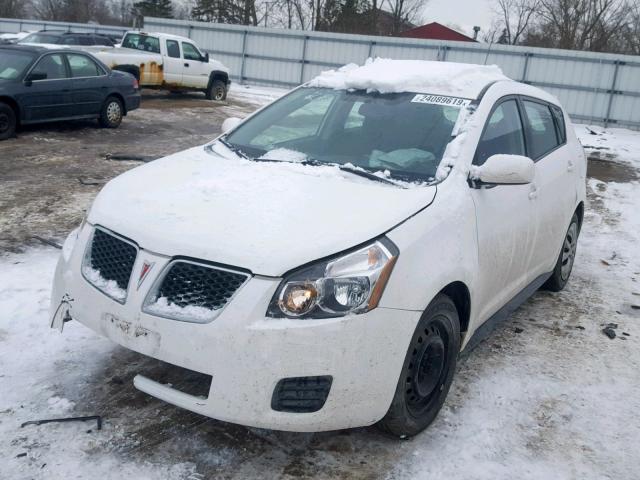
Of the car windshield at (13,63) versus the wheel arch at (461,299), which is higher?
the car windshield at (13,63)

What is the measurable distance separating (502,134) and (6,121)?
8.90m

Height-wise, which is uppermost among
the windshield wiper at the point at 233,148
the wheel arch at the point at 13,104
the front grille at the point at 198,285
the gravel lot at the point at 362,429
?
the windshield wiper at the point at 233,148

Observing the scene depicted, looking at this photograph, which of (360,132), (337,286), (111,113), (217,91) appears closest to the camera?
(337,286)

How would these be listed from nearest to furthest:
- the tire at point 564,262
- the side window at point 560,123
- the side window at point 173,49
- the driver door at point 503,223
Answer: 1. the driver door at point 503,223
2. the side window at point 560,123
3. the tire at point 564,262
4. the side window at point 173,49

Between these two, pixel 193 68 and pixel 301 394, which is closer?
pixel 301 394

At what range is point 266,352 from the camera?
8.52ft

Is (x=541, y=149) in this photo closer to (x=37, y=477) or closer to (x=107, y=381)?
(x=107, y=381)

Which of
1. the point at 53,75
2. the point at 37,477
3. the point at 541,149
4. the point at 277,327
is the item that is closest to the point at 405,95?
the point at 541,149

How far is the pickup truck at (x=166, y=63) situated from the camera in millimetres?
17141

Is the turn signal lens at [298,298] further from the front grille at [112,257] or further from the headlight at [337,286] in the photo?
the front grille at [112,257]

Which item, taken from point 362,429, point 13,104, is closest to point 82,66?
point 13,104

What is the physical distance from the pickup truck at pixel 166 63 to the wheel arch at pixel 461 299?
1497 centimetres

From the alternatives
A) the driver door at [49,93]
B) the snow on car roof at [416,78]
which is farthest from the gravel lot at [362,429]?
the driver door at [49,93]

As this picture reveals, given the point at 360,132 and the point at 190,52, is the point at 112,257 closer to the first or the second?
the point at 360,132
